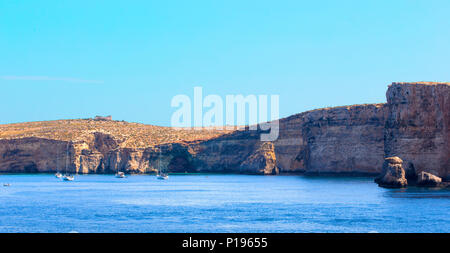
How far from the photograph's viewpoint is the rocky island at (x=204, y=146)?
10319 centimetres

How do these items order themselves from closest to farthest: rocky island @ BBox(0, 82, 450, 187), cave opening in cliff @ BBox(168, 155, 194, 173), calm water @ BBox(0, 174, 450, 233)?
calm water @ BBox(0, 174, 450, 233) < rocky island @ BBox(0, 82, 450, 187) < cave opening in cliff @ BBox(168, 155, 194, 173)

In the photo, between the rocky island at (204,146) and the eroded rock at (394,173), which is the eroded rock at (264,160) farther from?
the eroded rock at (394,173)

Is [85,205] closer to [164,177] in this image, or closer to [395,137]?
→ [395,137]

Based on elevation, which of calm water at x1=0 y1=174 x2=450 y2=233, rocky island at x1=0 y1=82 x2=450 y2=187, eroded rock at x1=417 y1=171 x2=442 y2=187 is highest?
rocky island at x1=0 y1=82 x2=450 y2=187

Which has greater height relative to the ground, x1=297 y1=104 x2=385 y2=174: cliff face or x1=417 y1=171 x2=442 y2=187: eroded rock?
x1=297 y1=104 x2=385 y2=174: cliff face

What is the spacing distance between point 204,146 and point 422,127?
72.2 meters

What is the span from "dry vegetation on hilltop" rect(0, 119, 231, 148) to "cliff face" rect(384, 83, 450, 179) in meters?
74.6

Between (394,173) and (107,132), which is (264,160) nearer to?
(107,132)

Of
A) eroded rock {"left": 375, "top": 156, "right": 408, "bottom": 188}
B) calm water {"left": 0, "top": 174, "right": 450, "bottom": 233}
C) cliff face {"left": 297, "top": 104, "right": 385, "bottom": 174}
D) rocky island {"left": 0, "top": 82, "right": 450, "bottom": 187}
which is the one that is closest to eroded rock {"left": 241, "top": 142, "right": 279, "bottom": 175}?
rocky island {"left": 0, "top": 82, "right": 450, "bottom": 187}

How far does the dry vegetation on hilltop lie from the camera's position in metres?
131

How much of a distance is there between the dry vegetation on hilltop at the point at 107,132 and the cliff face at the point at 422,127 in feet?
245

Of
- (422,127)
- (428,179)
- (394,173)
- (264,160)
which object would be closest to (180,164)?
(264,160)

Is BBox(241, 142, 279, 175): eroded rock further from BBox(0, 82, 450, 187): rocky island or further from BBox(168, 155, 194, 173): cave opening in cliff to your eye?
BBox(168, 155, 194, 173): cave opening in cliff

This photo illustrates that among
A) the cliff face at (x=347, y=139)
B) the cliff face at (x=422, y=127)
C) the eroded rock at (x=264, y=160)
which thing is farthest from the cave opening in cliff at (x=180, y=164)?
the cliff face at (x=422, y=127)
